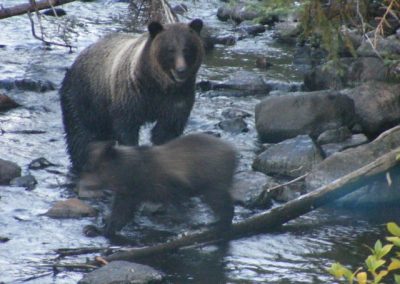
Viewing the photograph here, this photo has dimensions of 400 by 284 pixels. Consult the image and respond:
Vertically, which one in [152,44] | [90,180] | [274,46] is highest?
[152,44]

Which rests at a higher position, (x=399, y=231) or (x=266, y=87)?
(x=399, y=231)

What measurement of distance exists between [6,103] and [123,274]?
5.51m

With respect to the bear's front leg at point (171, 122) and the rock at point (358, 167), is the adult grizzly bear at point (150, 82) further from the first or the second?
the rock at point (358, 167)

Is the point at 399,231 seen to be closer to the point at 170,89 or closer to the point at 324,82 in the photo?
the point at 170,89

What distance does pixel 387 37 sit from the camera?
41.8 feet

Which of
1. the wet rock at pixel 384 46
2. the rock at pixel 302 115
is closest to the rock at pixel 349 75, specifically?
the wet rock at pixel 384 46

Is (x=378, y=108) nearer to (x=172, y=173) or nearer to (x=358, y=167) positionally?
(x=358, y=167)

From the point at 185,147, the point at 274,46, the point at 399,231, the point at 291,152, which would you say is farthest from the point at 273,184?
the point at 274,46

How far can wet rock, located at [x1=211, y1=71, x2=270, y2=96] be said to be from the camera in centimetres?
1292

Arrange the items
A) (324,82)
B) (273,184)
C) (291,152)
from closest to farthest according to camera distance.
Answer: (273,184) → (291,152) → (324,82)

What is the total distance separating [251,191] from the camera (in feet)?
29.3

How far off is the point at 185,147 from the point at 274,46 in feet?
26.9

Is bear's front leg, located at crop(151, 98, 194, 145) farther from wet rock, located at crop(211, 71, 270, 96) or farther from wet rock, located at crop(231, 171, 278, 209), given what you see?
wet rock, located at crop(211, 71, 270, 96)

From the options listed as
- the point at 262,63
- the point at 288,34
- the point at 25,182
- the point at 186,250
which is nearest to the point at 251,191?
the point at 186,250
